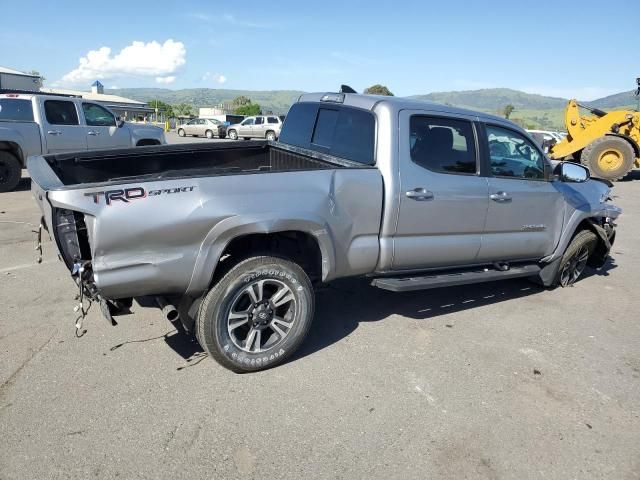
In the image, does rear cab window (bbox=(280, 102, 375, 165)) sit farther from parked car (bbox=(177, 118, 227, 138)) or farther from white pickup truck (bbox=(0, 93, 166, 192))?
parked car (bbox=(177, 118, 227, 138))

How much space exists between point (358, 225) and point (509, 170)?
1.90m

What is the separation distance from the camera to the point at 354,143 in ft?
13.4

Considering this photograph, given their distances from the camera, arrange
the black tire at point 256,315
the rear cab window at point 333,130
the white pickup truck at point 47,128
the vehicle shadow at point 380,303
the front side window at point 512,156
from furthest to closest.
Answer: the white pickup truck at point 47,128 → the front side window at point 512,156 → the vehicle shadow at point 380,303 → the rear cab window at point 333,130 → the black tire at point 256,315

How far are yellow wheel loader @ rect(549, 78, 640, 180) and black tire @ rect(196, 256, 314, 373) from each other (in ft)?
49.5

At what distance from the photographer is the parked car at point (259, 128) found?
101 ft

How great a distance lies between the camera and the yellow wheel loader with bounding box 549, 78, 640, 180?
1548 cm

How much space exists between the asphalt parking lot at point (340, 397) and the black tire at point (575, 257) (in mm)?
693

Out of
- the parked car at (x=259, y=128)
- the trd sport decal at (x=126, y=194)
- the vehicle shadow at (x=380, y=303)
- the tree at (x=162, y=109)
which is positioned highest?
the trd sport decal at (x=126, y=194)

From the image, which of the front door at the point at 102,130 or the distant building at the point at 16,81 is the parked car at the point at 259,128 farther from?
the distant building at the point at 16,81

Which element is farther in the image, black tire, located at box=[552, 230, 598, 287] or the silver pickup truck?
black tire, located at box=[552, 230, 598, 287]

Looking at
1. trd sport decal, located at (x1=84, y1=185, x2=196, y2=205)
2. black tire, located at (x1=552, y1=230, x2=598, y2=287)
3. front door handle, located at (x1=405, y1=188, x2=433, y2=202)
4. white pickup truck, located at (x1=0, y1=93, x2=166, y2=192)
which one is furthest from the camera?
white pickup truck, located at (x1=0, y1=93, x2=166, y2=192)

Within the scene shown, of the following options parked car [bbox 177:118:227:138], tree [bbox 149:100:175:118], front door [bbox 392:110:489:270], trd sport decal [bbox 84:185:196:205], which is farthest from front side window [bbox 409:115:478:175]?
tree [bbox 149:100:175:118]

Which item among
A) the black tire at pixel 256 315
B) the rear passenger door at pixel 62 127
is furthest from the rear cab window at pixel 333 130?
the rear passenger door at pixel 62 127

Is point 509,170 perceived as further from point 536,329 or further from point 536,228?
point 536,329
